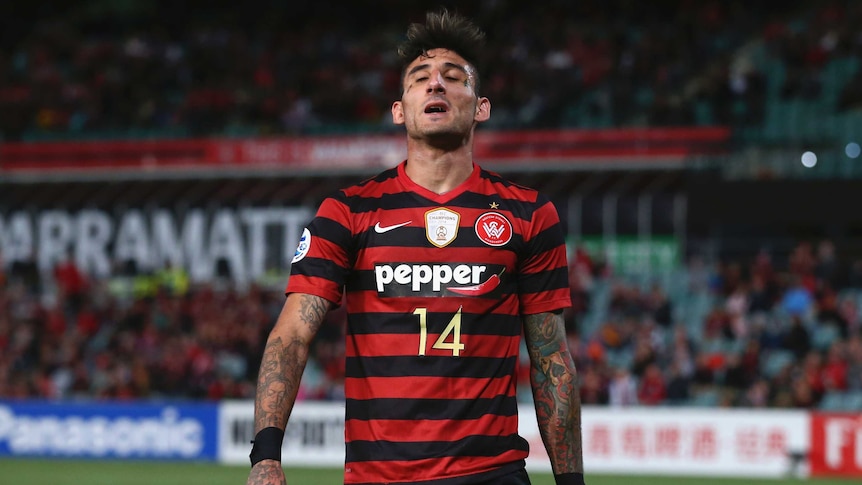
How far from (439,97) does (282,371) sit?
36.1 inches

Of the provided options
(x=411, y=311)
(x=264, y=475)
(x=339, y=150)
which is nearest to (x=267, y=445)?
(x=264, y=475)

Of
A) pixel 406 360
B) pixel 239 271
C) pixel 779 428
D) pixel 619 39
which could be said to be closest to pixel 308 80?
pixel 239 271

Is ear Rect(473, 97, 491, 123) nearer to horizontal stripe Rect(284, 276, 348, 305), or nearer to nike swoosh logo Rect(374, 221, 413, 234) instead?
nike swoosh logo Rect(374, 221, 413, 234)

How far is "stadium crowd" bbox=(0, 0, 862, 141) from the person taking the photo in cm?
2284

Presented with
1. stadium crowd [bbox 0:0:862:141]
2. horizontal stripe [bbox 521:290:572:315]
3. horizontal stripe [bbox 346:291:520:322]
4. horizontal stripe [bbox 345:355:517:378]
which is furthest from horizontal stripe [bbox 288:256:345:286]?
stadium crowd [bbox 0:0:862:141]

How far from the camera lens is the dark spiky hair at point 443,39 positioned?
4.04 m

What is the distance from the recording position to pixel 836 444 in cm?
1703

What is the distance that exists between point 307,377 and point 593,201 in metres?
5.86

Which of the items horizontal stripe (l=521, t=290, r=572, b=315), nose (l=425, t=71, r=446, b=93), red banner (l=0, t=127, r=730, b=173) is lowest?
horizontal stripe (l=521, t=290, r=572, b=315)

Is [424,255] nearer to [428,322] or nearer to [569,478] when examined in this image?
[428,322]

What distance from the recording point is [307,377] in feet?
68.2

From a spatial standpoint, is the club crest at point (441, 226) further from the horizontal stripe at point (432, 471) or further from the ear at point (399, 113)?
the horizontal stripe at point (432, 471)

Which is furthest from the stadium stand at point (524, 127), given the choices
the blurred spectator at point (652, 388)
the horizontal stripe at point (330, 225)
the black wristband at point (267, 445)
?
the black wristband at point (267, 445)

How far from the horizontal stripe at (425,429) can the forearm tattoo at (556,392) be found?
0.94 feet
